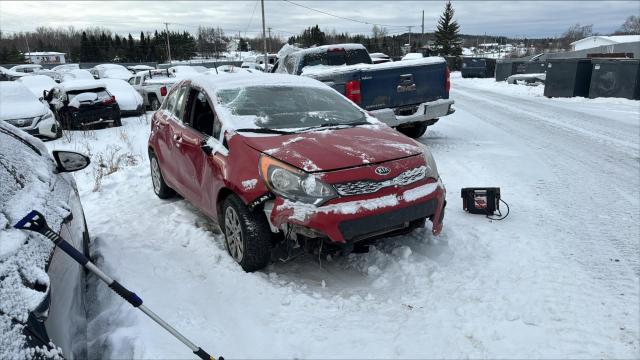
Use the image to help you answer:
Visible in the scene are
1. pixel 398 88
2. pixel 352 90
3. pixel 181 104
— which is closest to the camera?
pixel 181 104

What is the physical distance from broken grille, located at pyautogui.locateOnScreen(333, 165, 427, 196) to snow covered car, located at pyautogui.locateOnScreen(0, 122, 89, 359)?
6.00 ft

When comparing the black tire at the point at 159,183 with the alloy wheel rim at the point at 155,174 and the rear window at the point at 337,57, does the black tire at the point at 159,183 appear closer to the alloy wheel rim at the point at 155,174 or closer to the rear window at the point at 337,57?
the alloy wheel rim at the point at 155,174

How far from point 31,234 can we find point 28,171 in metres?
0.97

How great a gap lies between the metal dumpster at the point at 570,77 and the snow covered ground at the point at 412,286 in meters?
11.7

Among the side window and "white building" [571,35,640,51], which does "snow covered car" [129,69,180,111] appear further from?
"white building" [571,35,640,51]

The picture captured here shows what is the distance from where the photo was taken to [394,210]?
357cm

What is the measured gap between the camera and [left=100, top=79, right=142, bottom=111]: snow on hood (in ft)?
50.5

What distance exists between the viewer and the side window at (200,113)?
461 centimetres

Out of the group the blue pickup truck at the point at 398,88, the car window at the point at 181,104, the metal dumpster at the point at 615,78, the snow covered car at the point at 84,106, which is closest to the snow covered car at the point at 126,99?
the snow covered car at the point at 84,106

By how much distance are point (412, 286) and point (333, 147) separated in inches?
50.1

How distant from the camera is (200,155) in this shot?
14.7 ft

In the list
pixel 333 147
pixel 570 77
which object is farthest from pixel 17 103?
pixel 570 77

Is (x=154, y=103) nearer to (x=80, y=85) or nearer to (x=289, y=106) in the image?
(x=80, y=85)

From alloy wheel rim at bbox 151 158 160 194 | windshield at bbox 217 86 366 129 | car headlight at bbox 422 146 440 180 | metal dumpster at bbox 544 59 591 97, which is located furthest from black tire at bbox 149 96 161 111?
car headlight at bbox 422 146 440 180
